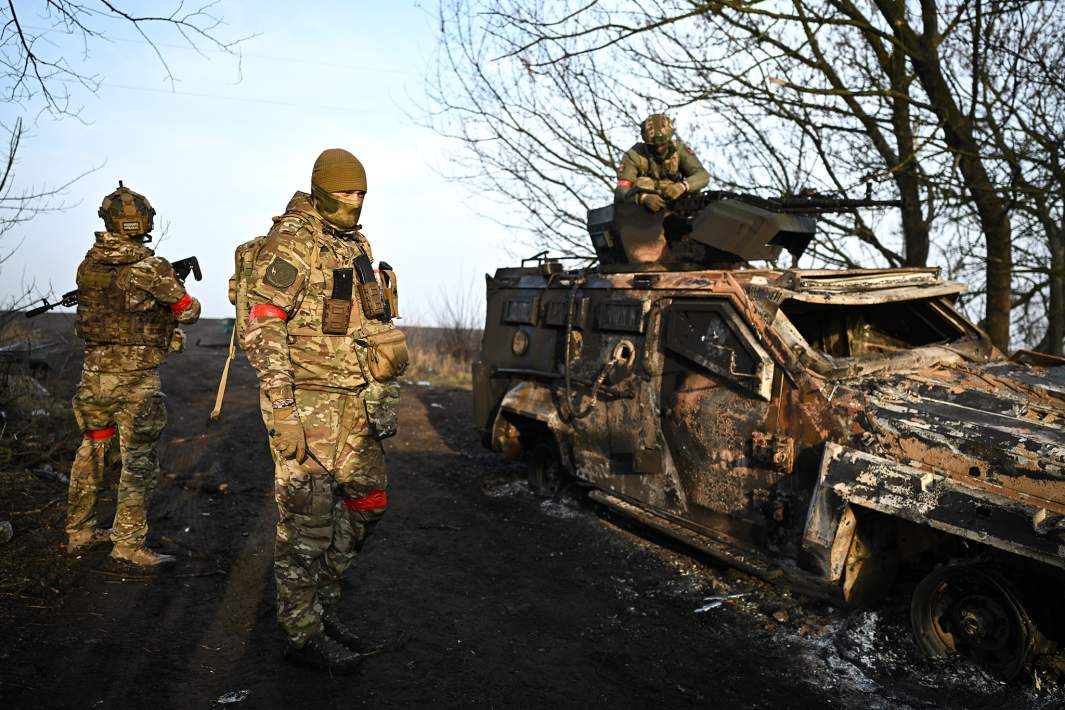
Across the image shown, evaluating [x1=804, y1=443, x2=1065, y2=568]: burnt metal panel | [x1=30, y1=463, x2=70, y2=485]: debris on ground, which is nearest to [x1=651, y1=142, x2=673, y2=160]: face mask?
[x1=804, y1=443, x2=1065, y2=568]: burnt metal panel

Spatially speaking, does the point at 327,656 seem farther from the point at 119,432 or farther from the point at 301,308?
the point at 119,432

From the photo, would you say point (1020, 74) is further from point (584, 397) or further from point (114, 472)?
point (114, 472)

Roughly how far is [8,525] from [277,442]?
2699 mm

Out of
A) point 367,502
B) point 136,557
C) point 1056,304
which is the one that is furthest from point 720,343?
point 1056,304

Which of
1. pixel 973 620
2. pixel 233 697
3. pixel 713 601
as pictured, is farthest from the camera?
pixel 713 601

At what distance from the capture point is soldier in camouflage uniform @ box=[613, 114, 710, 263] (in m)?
6.05

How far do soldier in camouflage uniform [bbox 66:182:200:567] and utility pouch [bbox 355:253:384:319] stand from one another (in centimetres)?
181

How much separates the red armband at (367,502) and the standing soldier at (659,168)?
3355 mm

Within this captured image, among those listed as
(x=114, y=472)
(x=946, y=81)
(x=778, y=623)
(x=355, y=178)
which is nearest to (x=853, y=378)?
(x=778, y=623)

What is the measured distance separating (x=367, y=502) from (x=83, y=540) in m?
2.26

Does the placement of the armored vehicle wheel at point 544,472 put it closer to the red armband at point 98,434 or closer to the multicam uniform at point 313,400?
the multicam uniform at point 313,400

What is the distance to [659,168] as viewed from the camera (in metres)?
6.52

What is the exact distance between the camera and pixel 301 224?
3.48 meters

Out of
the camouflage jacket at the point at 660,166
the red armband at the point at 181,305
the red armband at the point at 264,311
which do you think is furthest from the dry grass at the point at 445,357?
the red armband at the point at 264,311
